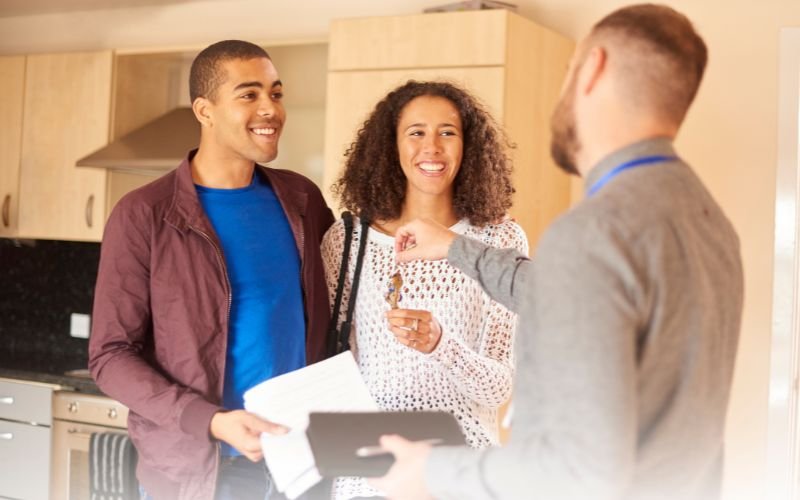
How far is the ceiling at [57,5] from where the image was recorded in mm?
4414

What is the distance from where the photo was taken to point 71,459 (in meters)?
3.90

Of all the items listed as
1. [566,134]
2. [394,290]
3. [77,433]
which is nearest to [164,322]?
[394,290]

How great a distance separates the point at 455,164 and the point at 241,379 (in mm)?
651

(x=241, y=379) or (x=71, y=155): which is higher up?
(x=71, y=155)

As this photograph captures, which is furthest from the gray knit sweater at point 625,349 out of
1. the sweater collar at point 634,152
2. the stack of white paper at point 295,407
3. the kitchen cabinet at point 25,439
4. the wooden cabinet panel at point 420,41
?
the kitchen cabinet at point 25,439

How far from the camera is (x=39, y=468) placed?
3945mm

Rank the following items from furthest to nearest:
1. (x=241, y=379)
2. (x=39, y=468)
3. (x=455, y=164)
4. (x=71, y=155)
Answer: (x=71, y=155), (x=39, y=468), (x=455, y=164), (x=241, y=379)

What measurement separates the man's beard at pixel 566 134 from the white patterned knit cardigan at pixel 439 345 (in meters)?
0.76

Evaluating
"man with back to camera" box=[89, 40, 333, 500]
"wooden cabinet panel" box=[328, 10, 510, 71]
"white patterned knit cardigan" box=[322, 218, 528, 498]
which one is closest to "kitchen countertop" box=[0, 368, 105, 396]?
"wooden cabinet panel" box=[328, 10, 510, 71]

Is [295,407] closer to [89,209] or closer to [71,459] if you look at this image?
[71,459]

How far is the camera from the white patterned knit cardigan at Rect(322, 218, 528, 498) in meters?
1.92

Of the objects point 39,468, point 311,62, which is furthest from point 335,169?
point 39,468

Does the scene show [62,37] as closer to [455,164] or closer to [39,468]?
[39,468]

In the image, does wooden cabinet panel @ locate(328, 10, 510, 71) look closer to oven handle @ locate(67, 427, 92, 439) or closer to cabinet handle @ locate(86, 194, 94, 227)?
cabinet handle @ locate(86, 194, 94, 227)
